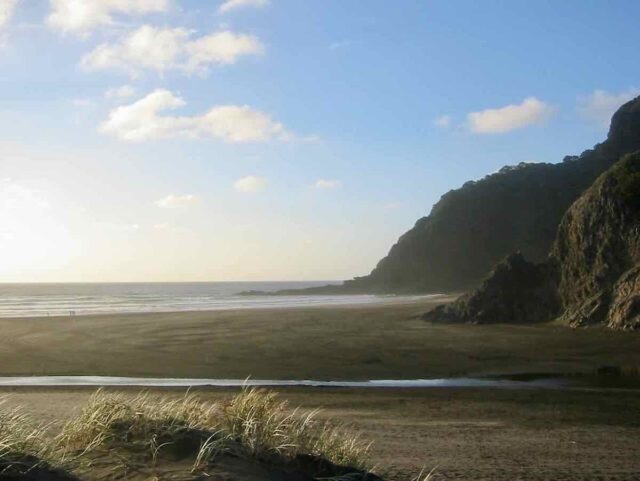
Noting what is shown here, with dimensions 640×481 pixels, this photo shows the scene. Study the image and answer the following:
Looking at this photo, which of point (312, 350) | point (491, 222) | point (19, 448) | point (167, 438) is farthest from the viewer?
point (491, 222)

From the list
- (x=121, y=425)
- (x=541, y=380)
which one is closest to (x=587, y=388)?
(x=541, y=380)

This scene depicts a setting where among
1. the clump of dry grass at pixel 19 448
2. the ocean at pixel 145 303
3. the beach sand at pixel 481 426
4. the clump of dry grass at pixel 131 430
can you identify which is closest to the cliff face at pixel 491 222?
the ocean at pixel 145 303

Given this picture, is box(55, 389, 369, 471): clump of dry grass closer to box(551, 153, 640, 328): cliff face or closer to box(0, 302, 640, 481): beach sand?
box(0, 302, 640, 481): beach sand

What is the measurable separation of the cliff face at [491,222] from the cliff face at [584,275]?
46365mm

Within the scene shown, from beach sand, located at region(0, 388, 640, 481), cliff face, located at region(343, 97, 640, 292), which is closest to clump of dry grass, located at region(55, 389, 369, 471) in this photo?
beach sand, located at region(0, 388, 640, 481)

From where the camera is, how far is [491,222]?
340 ft

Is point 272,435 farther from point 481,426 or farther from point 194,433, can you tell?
point 481,426

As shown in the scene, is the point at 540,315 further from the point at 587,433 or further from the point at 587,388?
the point at 587,433

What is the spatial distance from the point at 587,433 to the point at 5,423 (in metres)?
10.4

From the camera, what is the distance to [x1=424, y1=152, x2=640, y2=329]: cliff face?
3372 centimetres

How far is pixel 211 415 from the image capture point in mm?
7633

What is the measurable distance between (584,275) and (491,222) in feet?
222

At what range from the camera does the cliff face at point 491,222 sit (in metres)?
89.9

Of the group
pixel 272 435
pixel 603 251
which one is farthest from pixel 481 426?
pixel 603 251
